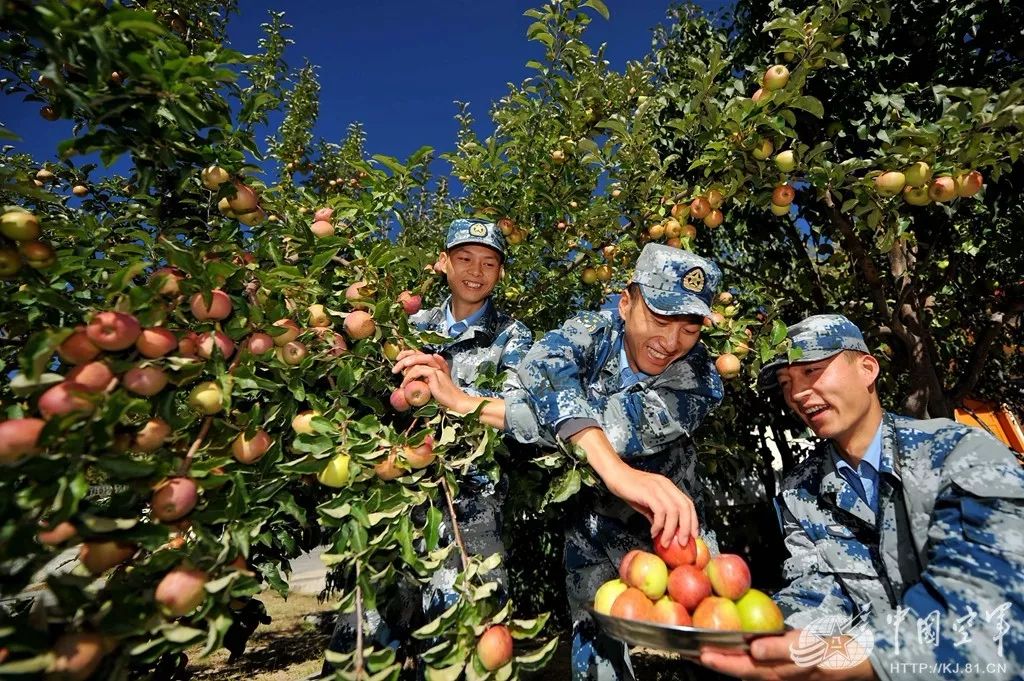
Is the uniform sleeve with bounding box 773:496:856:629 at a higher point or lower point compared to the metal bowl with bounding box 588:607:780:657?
lower

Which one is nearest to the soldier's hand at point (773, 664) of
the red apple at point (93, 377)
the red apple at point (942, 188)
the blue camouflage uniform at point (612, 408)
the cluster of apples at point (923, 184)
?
the blue camouflage uniform at point (612, 408)

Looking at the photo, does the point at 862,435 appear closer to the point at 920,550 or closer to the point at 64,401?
the point at 920,550

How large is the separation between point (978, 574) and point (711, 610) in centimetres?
66

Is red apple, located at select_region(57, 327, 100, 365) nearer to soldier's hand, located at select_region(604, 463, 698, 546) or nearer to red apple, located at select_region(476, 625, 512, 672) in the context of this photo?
red apple, located at select_region(476, 625, 512, 672)

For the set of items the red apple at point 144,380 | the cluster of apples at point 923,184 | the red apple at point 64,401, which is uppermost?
the cluster of apples at point 923,184

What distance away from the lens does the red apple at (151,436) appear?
1.26 metres

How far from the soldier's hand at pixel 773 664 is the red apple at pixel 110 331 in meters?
1.60

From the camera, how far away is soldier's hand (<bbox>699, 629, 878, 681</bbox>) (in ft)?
4.09

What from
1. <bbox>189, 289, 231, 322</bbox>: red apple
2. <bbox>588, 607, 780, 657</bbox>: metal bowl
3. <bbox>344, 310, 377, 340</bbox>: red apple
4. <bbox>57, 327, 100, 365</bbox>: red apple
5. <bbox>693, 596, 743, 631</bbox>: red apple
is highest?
<bbox>189, 289, 231, 322</bbox>: red apple

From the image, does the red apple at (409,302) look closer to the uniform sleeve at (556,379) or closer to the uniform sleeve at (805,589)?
the uniform sleeve at (556,379)

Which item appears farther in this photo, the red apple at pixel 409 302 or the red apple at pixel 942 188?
the red apple at pixel 942 188

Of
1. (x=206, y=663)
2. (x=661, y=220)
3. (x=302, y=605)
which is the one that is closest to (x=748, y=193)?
(x=661, y=220)

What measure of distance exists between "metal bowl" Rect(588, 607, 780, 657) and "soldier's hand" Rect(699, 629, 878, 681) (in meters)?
0.03

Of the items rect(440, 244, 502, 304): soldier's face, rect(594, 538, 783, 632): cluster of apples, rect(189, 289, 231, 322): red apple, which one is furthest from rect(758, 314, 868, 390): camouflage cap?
rect(189, 289, 231, 322): red apple
